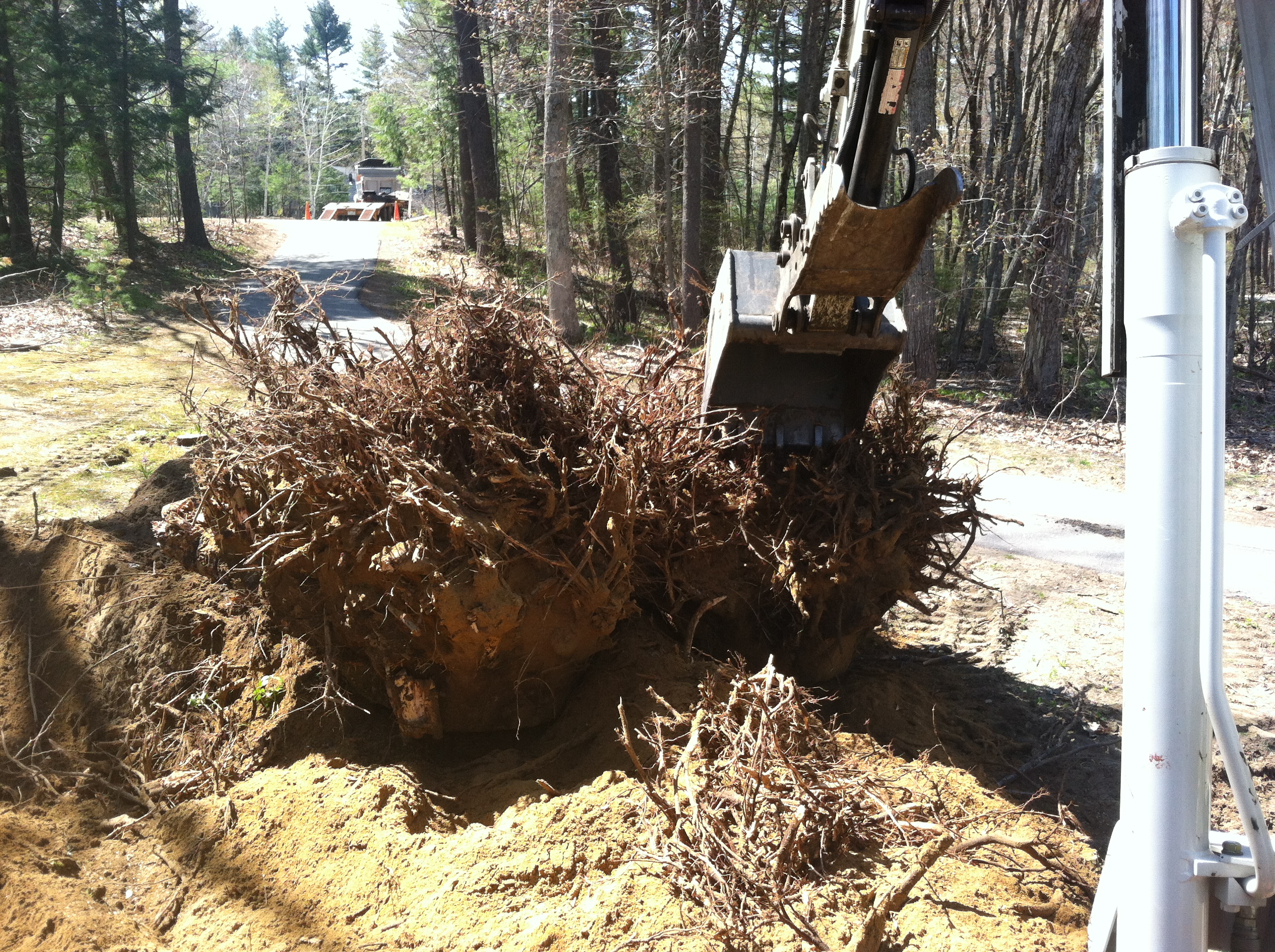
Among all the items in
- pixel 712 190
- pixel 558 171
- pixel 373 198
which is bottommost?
pixel 558 171

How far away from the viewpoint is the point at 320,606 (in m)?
4.78

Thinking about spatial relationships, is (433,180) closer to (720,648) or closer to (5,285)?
(5,285)

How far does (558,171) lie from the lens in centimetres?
1501

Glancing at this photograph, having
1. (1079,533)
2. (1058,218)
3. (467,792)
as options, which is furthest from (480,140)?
(467,792)

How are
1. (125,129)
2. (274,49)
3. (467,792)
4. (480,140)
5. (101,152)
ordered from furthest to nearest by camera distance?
1. (274,49)
2. (480,140)
3. (125,129)
4. (101,152)
5. (467,792)

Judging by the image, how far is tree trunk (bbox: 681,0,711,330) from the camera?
13625 mm

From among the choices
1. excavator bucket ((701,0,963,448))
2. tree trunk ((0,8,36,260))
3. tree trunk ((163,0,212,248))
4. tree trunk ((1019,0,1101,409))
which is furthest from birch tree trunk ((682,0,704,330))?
tree trunk ((0,8,36,260))

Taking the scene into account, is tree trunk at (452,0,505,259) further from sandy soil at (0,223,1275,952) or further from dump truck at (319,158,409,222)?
dump truck at (319,158,409,222)

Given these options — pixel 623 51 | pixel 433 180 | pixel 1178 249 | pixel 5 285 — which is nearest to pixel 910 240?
pixel 1178 249

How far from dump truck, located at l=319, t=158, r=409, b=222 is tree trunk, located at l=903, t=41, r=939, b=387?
32.8 meters

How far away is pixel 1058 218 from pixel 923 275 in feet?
6.19

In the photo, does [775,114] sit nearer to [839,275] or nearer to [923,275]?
[923,275]

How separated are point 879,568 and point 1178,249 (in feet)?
10.2

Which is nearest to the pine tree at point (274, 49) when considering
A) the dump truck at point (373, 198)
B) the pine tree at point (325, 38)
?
the pine tree at point (325, 38)
